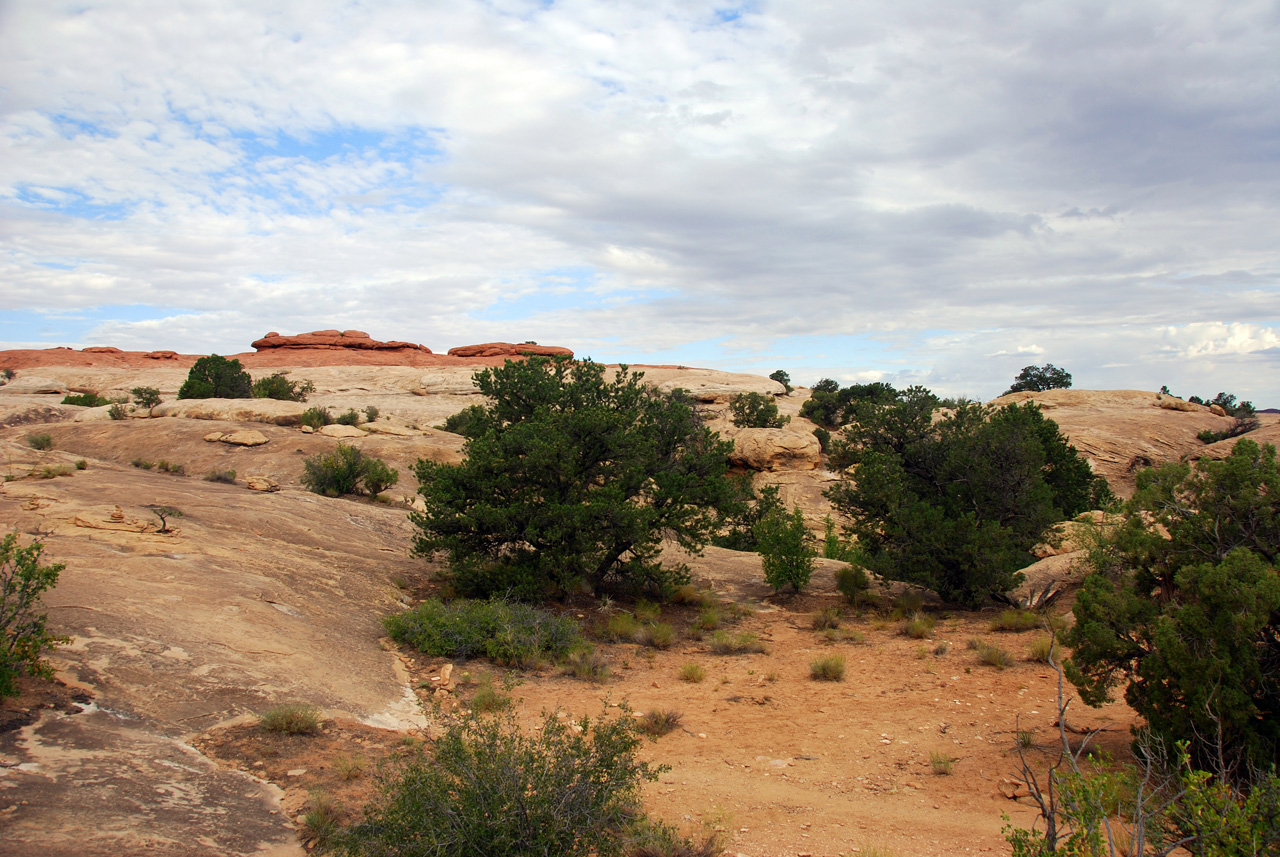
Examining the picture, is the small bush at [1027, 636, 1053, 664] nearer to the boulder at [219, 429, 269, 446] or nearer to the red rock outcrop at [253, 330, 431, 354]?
the boulder at [219, 429, 269, 446]

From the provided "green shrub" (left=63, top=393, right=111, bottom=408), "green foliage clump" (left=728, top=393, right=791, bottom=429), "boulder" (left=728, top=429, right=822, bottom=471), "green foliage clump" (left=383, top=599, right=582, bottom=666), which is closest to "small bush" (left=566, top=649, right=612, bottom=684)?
"green foliage clump" (left=383, top=599, right=582, bottom=666)

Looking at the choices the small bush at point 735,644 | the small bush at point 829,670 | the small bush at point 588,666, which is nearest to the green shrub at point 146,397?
the small bush at point 588,666

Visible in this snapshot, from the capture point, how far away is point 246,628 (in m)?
8.64

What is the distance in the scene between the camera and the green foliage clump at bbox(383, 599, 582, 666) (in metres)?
10.2

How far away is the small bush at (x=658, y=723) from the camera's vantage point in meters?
8.03

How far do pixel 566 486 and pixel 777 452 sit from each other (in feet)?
65.2

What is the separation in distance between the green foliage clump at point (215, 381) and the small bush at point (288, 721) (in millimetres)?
33565

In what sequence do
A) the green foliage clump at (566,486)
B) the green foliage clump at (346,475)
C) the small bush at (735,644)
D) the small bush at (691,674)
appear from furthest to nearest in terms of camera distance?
the green foliage clump at (346,475) < the green foliage clump at (566,486) < the small bush at (735,644) < the small bush at (691,674)

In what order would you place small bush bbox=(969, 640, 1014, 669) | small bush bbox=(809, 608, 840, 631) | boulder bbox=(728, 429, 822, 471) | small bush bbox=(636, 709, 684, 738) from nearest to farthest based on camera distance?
small bush bbox=(636, 709, 684, 738), small bush bbox=(969, 640, 1014, 669), small bush bbox=(809, 608, 840, 631), boulder bbox=(728, 429, 822, 471)

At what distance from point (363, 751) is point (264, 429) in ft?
78.2

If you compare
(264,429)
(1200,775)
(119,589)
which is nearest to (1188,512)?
(1200,775)

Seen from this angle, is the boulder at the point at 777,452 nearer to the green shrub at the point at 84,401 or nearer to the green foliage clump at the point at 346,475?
the green foliage clump at the point at 346,475

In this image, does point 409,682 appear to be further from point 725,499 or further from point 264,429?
point 264,429

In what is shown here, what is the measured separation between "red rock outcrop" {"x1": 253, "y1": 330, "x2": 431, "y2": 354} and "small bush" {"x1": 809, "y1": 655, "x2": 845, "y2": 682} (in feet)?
279
